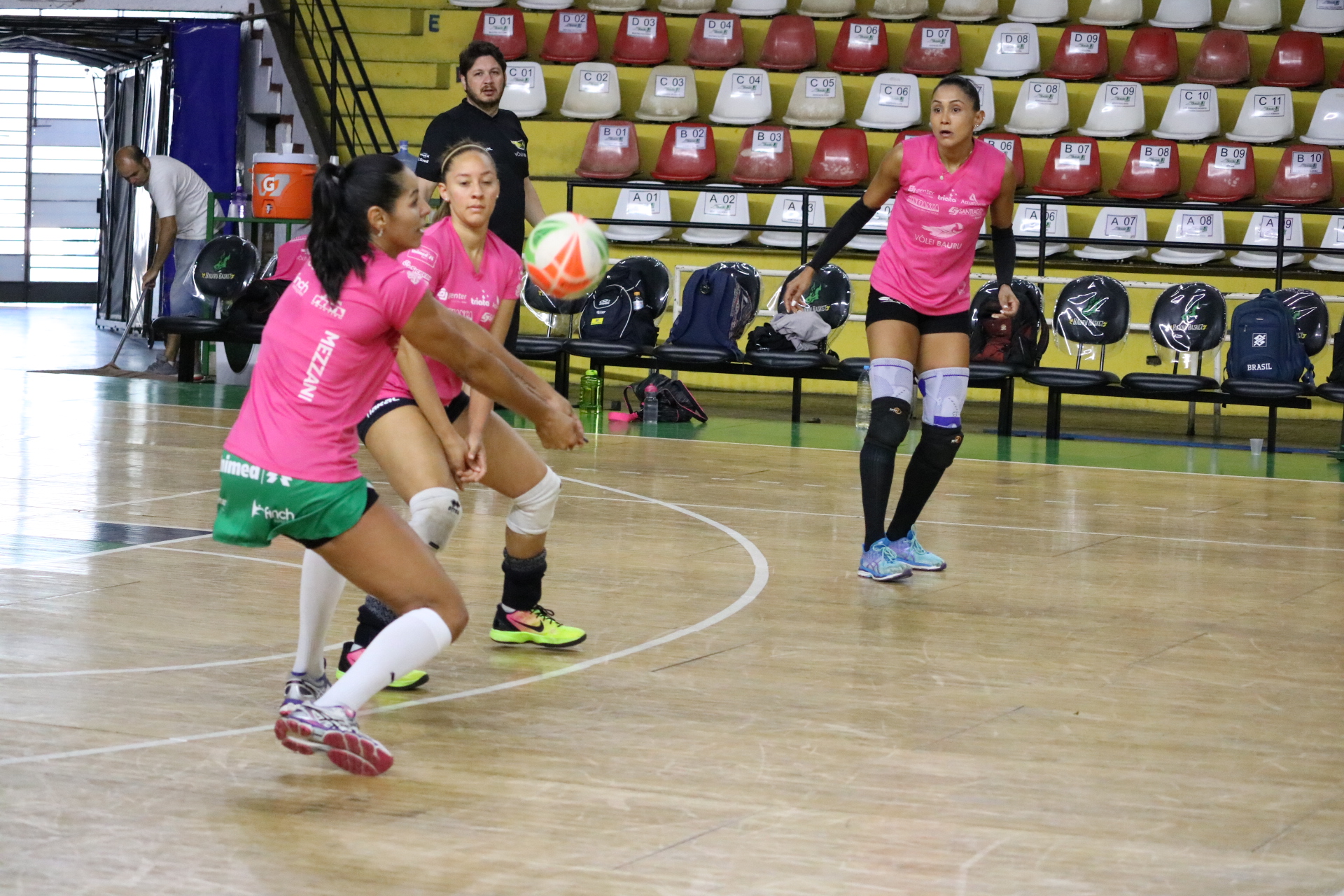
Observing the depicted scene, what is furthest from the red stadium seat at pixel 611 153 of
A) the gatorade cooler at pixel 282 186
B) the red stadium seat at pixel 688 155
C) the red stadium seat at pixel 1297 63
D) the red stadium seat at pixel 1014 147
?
the red stadium seat at pixel 1297 63

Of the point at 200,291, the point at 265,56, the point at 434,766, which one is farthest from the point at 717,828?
the point at 265,56

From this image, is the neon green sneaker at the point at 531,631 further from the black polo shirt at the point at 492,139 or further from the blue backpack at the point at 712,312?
the blue backpack at the point at 712,312

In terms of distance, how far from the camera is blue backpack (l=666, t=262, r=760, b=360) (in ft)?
37.1

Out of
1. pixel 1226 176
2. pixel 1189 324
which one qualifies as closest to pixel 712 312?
pixel 1189 324

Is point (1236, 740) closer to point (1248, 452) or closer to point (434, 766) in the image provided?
point (434, 766)

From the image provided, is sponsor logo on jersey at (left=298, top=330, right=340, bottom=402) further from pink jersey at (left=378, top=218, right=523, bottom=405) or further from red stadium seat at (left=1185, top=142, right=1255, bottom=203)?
red stadium seat at (left=1185, top=142, right=1255, bottom=203)

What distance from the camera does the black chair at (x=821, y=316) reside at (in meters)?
11.1

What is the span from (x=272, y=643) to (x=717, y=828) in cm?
193

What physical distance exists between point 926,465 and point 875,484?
21cm

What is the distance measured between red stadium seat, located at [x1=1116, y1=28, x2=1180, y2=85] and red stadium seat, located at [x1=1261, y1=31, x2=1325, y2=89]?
801mm

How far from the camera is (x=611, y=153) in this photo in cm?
1387

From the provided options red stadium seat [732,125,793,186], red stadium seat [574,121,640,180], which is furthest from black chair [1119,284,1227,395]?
red stadium seat [574,121,640,180]

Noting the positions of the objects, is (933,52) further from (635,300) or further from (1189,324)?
(635,300)

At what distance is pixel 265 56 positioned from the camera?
14969mm
